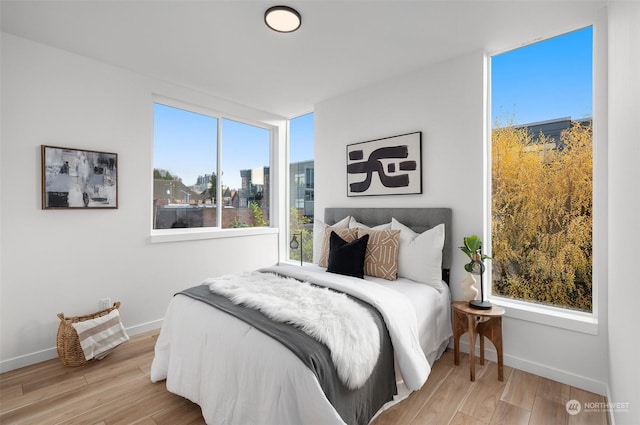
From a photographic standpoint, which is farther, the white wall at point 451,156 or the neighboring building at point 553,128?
the neighboring building at point 553,128

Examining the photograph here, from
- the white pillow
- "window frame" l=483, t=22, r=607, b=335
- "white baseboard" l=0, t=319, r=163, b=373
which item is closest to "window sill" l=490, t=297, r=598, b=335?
"window frame" l=483, t=22, r=607, b=335

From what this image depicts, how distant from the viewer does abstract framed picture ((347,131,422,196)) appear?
118 inches

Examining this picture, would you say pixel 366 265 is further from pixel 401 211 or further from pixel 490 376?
pixel 490 376

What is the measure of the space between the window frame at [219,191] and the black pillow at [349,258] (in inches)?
68.3

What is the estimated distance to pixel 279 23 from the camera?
86.1 inches

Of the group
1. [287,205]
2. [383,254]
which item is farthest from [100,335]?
[287,205]

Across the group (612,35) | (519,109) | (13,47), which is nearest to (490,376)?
(519,109)

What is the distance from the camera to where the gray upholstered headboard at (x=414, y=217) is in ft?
8.96

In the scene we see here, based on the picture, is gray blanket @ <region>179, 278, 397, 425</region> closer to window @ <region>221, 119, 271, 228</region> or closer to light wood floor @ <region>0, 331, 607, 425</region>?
light wood floor @ <region>0, 331, 607, 425</region>

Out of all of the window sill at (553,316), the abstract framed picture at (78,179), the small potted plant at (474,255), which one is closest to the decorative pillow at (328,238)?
the small potted plant at (474,255)

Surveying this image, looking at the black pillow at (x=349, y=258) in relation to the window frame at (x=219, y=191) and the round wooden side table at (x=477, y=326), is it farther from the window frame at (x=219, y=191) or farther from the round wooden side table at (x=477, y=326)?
the window frame at (x=219, y=191)

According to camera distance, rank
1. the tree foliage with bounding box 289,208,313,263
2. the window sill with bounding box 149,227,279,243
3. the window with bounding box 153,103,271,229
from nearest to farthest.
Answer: the window sill with bounding box 149,227,279,243 → the window with bounding box 153,103,271,229 → the tree foliage with bounding box 289,208,313,263

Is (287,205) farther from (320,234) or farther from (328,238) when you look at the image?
(328,238)

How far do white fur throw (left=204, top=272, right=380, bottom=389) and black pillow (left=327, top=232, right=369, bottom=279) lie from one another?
53 cm
